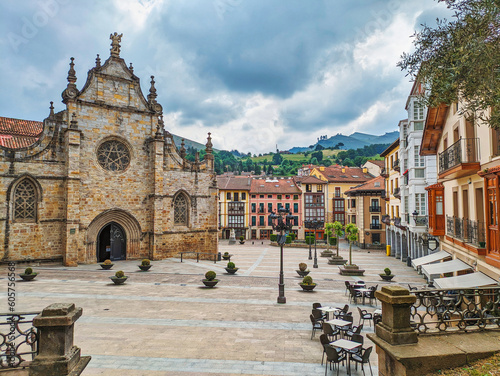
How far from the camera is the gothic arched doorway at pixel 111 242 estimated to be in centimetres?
2830

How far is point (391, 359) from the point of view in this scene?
6.02 meters

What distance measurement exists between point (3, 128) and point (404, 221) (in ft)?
126

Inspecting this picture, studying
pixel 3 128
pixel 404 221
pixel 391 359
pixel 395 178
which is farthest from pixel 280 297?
pixel 3 128

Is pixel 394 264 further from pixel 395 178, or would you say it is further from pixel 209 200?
pixel 209 200

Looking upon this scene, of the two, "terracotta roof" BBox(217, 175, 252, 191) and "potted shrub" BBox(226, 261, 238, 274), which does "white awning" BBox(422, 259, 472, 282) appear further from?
"terracotta roof" BBox(217, 175, 252, 191)

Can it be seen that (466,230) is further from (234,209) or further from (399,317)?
Result: (234,209)

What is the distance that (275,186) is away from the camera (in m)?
65.4

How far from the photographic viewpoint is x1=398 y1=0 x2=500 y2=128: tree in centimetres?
662

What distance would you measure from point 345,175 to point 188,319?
2259 inches

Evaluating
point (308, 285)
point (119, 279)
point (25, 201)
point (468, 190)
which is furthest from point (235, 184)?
point (468, 190)

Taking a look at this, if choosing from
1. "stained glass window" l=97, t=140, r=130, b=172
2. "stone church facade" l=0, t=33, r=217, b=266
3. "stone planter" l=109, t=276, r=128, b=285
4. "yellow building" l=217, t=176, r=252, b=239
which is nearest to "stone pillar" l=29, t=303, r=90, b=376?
"stone planter" l=109, t=276, r=128, b=285

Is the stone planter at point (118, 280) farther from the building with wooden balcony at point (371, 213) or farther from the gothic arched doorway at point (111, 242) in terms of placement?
the building with wooden balcony at point (371, 213)

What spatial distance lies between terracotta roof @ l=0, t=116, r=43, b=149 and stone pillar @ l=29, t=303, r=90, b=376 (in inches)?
1151

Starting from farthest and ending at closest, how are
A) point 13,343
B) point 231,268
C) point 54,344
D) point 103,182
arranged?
point 103,182 → point 231,268 → point 13,343 → point 54,344
